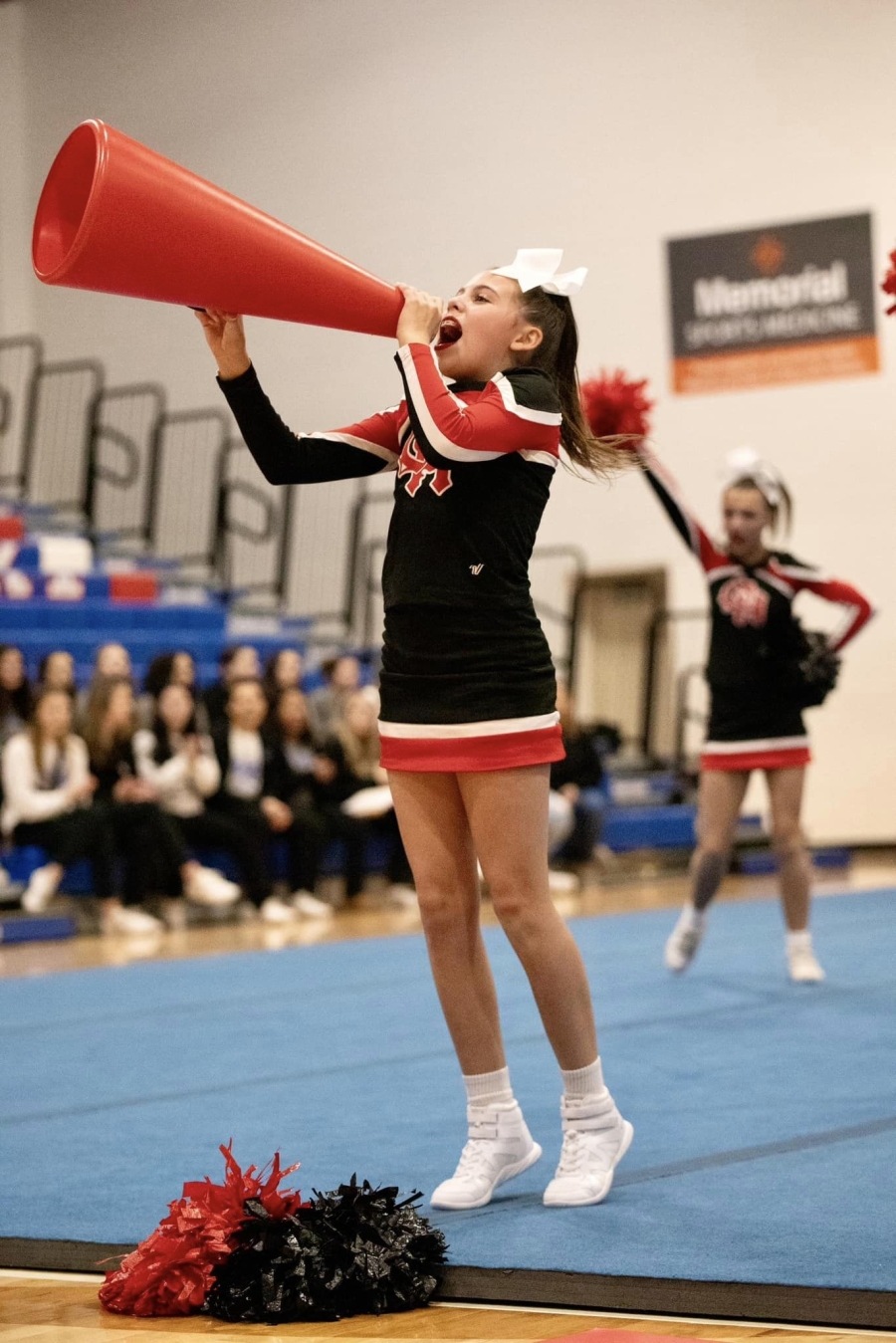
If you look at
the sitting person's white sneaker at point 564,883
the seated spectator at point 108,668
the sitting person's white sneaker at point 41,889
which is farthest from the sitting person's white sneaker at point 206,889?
the sitting person's white sneaker at point 564,883

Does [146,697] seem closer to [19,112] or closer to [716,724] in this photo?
[716,724]

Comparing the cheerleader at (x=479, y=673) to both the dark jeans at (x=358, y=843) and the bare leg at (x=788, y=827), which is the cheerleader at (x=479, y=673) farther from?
the dark jeans at (x=358, y=843)

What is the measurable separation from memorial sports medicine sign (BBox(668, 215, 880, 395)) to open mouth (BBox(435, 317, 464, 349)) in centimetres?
1031

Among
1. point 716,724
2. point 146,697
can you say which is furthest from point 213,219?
point 146,697

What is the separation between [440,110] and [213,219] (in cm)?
1179

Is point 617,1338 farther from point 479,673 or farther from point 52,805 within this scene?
point 52,805

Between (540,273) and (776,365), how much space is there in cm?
1056

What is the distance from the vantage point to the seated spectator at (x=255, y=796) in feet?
31.6

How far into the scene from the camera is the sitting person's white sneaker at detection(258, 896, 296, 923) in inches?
374

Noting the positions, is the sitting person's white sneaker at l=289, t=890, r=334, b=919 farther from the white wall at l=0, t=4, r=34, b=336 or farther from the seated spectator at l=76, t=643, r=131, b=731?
the white wall at l=0, t=4, r=34, b=336

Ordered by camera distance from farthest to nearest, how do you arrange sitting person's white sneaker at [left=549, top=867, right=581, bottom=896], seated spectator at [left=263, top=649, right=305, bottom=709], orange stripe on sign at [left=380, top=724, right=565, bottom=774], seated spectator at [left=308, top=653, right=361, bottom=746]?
seated spectator at [left=308, top=653, right=361, bottom=746] → sitting person's white sneaker at [left=549, top=867, right=581, bottom=896] → seated spectator at [left=263, top=649, right=305, bottom=709] → orange stripe on sign at [left=380, top=724, right=565, bottom=774]

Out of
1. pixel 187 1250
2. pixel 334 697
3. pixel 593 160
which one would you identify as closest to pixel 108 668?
pixel 334 697

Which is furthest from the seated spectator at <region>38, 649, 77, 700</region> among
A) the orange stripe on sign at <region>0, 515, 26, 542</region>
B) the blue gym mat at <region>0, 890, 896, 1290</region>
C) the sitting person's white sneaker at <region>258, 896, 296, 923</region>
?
the orange stripe on sign at <region>0, 515, 26, 542</region>

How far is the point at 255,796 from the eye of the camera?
9.89 meters
